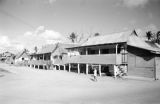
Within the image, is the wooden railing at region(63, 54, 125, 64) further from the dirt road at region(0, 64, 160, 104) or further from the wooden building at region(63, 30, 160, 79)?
the dirt road at region(0, 64, 160, 104)

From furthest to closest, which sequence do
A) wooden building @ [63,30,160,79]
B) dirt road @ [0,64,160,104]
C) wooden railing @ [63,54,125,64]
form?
wooden railing @ [63,54,125,64] → wooden building @ [63,30,160,79] → dirt road @ [0,64,160,104]

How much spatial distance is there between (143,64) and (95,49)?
9684 mm

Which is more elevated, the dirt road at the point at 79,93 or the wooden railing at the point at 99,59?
the wooden railing at the point at 99,59

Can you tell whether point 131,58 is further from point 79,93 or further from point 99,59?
point 79,93

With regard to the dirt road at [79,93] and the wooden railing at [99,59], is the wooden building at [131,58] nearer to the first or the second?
A: the wooden railing at [99,59]

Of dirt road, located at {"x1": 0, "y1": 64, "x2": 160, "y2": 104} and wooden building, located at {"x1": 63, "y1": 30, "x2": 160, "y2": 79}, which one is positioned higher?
wooden building, located at {"x1": 63, "y1": 30, "x2": 160, "y2": 79}

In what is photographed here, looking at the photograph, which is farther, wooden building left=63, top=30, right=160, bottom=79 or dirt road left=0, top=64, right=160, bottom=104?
wooden building left=63, top=30, right=160, bottom=79

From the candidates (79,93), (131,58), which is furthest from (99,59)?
(79,93)

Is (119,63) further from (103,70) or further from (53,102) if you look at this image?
(53,102)

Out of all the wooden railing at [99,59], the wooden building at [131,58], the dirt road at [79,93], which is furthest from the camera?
the wooden railing at [99,59]

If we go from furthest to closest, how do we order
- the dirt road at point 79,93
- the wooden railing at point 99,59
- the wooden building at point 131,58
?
the wooden railing at point 99,59, the wooden building at point 131,58, the dirt road at point 79,93

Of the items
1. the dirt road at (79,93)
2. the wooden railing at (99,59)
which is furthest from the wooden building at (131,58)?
the dirt road at (79,93)

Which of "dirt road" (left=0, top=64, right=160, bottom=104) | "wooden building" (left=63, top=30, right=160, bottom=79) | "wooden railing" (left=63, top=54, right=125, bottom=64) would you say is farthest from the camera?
"wooden railing" (left=63, top=54, right=125, bottom=64)

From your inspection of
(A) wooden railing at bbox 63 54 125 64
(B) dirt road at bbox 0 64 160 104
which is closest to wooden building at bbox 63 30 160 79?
(A) wooden railing at bbox 63 54 125 64
